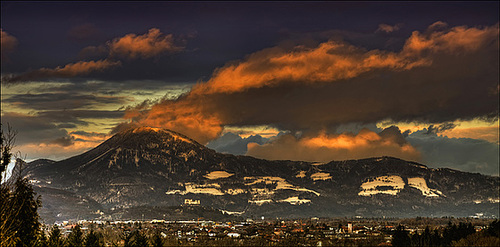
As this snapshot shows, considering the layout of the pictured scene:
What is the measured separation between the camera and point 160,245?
15712cm

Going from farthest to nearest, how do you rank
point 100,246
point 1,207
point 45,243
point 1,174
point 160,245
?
point 100,246
point 160,245
point 45,243
point 1,207
point 1,174

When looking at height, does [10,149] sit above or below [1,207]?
above

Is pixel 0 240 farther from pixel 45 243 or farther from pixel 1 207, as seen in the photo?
pixel 45 243

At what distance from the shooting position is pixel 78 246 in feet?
522

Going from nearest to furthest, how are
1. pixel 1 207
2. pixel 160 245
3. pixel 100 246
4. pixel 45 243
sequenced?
pixel 1 207 < pixel 45 243 < pixel 160 245 < pixel 100 246

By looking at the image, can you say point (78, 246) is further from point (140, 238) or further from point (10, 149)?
point (10, 149)

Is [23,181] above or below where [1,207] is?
above

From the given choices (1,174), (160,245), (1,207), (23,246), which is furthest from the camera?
(160,245)

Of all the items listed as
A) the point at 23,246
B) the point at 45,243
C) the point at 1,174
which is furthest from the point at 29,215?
the point at 1,174

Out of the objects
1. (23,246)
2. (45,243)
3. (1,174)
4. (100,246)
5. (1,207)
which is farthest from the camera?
(100,246)

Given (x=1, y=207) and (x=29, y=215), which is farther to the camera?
(x=29, y=215)

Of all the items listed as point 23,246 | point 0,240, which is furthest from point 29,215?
point 0,240

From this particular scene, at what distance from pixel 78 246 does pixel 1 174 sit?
10328cm

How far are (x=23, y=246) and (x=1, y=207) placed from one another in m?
45.1
